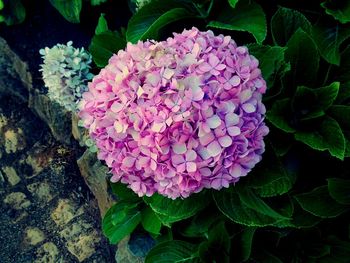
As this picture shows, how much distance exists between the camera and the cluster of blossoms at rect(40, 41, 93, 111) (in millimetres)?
2764

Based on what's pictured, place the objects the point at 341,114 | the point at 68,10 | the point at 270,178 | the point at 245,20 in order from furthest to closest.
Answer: the point at 68,10 → the point at 245,20 → the point at 341,114 → the point at 270,178

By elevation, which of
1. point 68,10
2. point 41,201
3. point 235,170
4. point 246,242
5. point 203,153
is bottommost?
point 41,201

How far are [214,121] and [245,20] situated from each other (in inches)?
34.7

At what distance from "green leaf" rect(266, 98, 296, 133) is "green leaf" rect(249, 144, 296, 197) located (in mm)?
89

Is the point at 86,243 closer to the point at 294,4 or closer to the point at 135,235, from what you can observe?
the point at 135,235

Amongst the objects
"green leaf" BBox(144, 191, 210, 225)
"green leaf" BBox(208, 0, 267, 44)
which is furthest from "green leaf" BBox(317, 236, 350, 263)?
"green leaf" BBox(208, 0, 267, 44)

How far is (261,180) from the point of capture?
197 cm

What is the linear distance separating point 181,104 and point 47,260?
73.5 inches

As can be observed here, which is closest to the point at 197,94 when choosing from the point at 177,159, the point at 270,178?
the point at 177,159

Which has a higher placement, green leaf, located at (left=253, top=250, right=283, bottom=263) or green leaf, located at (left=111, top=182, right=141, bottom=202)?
green leaf, located at (left=111, top=182, right=141, bottom=202)

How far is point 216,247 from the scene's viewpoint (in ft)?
7.59

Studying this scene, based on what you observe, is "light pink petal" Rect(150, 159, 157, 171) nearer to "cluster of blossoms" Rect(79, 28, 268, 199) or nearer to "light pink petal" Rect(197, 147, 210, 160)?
"cluster of blossoms" Rect(79, 28, 268, 199)

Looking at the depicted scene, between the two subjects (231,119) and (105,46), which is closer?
(231,119)

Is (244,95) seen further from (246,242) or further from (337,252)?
(337,252)
